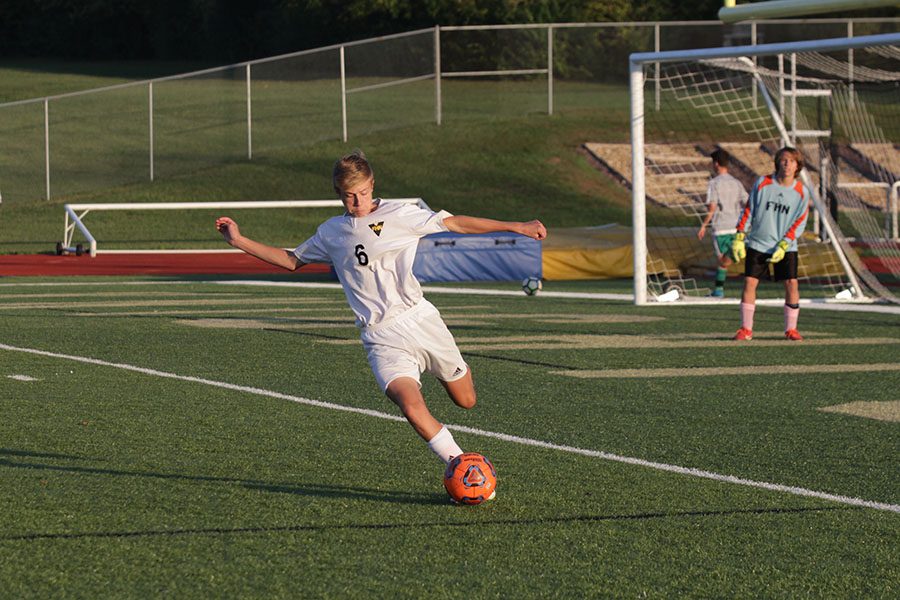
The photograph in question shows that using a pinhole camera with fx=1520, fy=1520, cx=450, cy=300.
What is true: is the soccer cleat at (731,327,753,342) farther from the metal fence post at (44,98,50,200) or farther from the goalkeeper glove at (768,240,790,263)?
the metal fence post at (44,98,50,200)

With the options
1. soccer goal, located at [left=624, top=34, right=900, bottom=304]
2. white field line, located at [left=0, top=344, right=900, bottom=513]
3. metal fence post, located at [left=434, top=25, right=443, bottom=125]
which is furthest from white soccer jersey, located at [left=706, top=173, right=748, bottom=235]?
metal fence post, located at [left=434, top=25, right=443, bottom=125]

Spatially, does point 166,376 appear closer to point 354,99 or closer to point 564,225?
point 564,225

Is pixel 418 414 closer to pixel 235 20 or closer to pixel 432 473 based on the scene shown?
pixel 432 473

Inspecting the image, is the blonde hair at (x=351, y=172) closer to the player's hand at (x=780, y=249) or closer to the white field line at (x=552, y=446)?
the white field line at (x=552, y=446)

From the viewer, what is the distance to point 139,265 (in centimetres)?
2334

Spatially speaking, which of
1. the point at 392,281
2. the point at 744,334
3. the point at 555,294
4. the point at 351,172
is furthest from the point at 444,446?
the point at 555,294

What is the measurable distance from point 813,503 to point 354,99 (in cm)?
2735

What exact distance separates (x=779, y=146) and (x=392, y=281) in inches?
1028

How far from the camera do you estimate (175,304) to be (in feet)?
54.0

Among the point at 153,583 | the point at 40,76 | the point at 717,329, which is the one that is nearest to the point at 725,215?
the point at 717,329

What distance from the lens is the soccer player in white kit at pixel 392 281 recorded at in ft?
21.2

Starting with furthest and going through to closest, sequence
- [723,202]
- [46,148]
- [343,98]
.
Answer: [343,98], [46,148], [723,202]

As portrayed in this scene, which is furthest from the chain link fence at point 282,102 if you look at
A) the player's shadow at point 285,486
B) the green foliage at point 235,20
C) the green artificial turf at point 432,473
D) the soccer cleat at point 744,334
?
the player's shadow at point 285,486

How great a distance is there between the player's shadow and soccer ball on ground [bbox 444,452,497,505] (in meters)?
0.17
